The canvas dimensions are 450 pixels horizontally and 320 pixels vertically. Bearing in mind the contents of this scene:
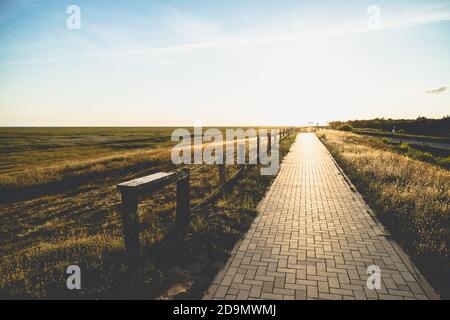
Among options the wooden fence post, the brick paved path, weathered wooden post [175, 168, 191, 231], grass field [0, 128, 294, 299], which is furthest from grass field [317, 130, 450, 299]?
the wooden fence post

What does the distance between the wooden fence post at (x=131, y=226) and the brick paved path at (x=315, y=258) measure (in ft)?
3.92

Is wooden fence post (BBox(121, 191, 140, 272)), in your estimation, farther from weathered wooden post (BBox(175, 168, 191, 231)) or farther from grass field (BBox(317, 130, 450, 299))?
grass field (BBox(317, 130, 450, 299))

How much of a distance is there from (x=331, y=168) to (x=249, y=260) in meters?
10.1

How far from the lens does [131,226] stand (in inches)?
150

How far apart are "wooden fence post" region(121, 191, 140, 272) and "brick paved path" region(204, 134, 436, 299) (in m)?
1.19

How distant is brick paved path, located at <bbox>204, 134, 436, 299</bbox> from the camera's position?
3.49 meters

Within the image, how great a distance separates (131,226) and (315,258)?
288 cm

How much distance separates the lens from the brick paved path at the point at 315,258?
11.5 ft

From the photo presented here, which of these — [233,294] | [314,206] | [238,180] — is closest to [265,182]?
[238,180]

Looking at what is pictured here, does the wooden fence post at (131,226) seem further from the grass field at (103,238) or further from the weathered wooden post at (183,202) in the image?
the weathered wooden post at (183,202)

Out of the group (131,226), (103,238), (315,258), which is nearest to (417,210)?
(315,258)

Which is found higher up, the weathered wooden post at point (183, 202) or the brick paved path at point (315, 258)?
the weathered wooden post at point (183, 202)

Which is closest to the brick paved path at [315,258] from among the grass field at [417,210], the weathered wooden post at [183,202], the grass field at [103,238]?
the grass field at [417,210]
